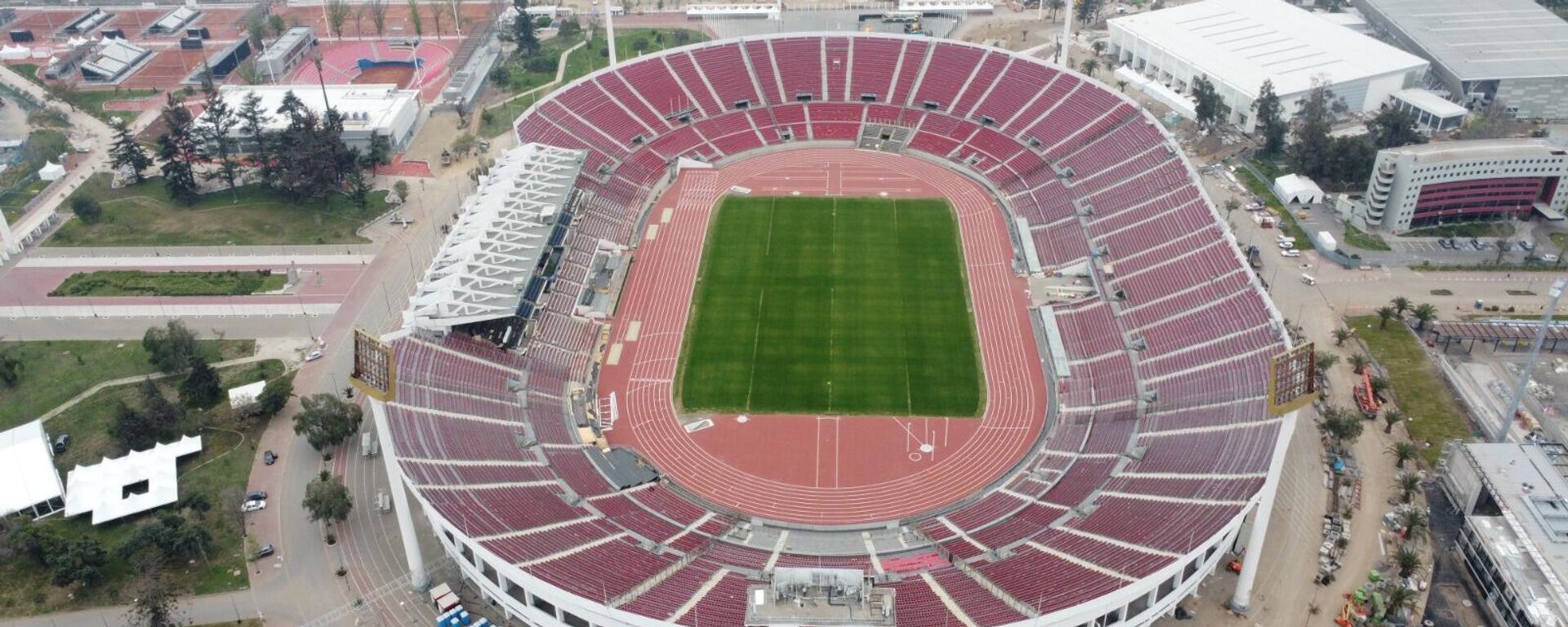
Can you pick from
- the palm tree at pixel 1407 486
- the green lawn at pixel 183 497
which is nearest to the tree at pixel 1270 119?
the palm tree at pixel 1407 486

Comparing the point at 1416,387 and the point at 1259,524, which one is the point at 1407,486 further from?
the point at 1416,387

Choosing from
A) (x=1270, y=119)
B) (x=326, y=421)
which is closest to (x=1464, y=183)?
(x=1270, y=119)

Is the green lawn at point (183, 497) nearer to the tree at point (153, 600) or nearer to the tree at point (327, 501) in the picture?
the tree at point (153, 600)

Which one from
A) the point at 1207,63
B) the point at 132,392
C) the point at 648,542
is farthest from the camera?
the point at 1207,63

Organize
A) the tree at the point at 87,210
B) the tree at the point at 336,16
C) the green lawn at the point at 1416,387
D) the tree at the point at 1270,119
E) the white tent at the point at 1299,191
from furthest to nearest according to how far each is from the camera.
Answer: the tree at the point at 336,16 < the tree at the point at 1270,119 < the white tent at the point at 1299,191 < the tree at the point at 87,210 < the green lawn at the point at 1416,387

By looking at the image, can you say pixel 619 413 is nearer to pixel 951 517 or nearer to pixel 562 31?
pixel 951 517

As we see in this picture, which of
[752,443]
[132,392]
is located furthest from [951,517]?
[132,392]
